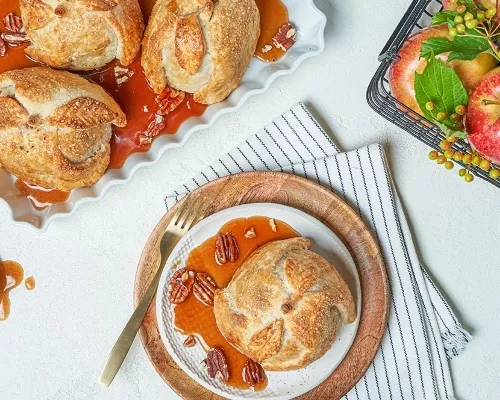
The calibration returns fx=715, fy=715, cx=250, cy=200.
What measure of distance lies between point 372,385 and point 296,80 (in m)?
1.01

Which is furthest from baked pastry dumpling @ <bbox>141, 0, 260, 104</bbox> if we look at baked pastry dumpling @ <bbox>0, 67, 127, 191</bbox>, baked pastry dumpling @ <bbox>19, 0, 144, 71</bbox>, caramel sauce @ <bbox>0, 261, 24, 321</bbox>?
caramel sauce @ <bbox>0, 261, 24, 321</bbox>

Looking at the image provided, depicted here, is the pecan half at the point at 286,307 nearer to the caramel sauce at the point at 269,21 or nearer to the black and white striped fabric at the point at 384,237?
the black and white striped fabric at the point at 384,237

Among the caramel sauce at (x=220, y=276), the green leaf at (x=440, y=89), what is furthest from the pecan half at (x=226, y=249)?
the green leaf at (x=440, y=89)

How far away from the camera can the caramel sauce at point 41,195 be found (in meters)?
2.26

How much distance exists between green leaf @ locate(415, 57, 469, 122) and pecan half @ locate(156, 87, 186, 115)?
753mm

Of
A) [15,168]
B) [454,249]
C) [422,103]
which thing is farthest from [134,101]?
[454,249]

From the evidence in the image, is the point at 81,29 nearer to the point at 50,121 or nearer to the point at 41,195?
the point at 50,121

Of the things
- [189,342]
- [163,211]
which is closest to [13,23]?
[163,211]

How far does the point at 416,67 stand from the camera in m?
1.96

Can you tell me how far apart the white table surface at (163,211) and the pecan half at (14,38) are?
21.7 inches

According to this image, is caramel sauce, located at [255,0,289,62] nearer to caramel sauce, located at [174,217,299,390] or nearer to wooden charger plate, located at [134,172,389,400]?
wooden charger plate, located at [134,172,389,400]

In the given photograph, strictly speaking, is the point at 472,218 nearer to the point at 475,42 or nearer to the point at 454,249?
the point at 454,249

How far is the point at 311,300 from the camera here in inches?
80.3

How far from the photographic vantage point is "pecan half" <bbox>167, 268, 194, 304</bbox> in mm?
2207
